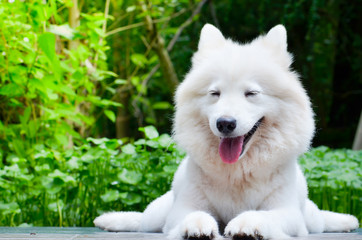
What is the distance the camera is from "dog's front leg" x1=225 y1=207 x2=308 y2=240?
2396mm

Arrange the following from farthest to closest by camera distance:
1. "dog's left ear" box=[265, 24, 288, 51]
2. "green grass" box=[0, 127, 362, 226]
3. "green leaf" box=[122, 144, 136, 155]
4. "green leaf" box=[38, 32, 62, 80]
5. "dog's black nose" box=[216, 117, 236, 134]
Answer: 1. "green leaf" box=[122, 144, 136, 155]
2. "green grass" box=[0, 127, 362, 226]
3. "green leaf" box=[38, 32, 62, 80]
4. "dog's left ear" box=[265, 24, 288, 51]
5. "dog's black nose" box=[216, 117, 236, 134]

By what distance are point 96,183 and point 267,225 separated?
2.43 meters

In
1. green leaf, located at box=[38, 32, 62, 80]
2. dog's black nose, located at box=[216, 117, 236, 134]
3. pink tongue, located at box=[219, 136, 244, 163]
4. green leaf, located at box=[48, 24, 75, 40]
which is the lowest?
pink tongue, located at box=[219, 136, 244, 163]

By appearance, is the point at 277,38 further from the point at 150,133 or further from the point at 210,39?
the point at 150,133

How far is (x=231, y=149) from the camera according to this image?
112 inches

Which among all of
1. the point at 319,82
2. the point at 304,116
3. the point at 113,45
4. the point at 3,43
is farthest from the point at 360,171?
the point at 319,82

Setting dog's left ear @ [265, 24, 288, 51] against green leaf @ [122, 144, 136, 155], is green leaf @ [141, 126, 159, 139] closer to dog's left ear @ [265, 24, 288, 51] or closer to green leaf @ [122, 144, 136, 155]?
green leaf @ [122, 144, 136, 155]

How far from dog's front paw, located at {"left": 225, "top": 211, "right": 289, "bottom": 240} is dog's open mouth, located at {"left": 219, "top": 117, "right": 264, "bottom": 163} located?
397 mm

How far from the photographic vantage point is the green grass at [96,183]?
434 cm

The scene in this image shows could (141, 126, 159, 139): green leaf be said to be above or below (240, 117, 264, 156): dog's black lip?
above

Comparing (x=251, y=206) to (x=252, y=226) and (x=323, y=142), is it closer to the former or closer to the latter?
(x=252, y=226)

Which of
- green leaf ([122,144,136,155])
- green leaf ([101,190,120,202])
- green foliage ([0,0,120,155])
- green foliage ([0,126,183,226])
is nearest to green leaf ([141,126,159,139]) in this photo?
green foliage ([0,126,183,226])

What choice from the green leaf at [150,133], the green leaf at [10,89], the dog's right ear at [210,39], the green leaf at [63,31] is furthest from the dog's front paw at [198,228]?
the green leaf at [10,89]

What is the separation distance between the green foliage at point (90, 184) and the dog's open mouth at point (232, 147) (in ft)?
4.99
